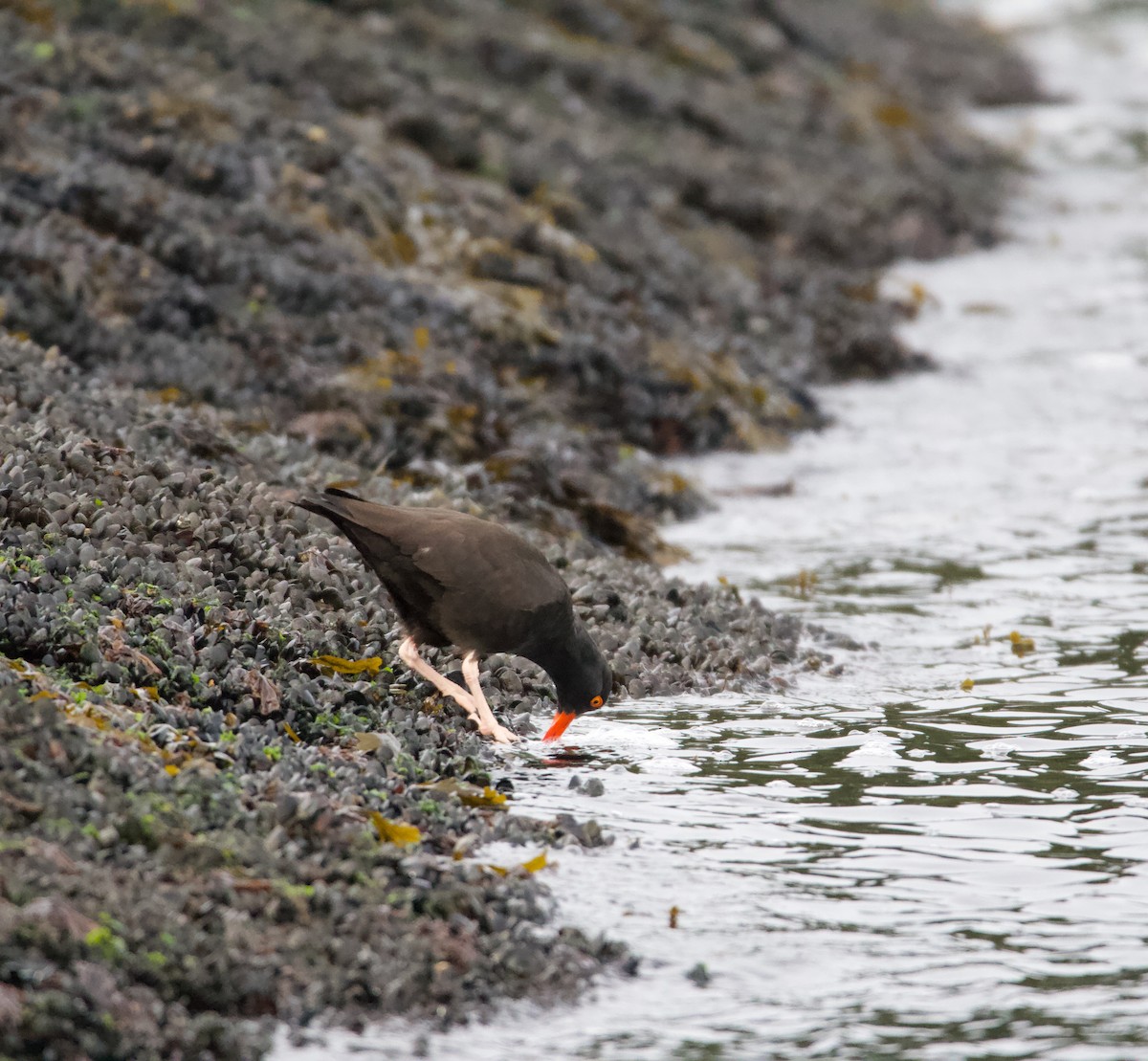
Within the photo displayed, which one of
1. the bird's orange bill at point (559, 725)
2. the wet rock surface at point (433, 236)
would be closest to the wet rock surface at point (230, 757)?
the bird's orange bill at point (559, 725)

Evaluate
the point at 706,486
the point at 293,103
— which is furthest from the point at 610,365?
the point at 293,103

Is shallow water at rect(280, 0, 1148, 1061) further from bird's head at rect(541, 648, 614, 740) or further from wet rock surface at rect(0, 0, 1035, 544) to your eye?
wet rock surface at rect(0, 0, 1035, 544)

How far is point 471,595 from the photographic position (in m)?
7.18

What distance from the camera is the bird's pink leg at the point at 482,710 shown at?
7.26 metres

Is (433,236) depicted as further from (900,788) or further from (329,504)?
(900,788)

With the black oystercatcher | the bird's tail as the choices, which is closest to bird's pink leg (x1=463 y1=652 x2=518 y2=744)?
the black oystercatcher

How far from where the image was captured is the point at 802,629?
9.55 m

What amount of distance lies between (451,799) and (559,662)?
1377 millimetres

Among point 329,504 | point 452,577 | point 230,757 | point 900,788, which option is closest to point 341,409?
point 329,504

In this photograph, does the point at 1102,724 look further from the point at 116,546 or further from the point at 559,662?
the point at 116,546

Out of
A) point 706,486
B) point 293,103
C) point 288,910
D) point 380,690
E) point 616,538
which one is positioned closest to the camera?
point 288,910

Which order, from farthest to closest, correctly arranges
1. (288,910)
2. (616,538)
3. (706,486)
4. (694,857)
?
(706,486) → (616,538) → (694,857) → (288,910)

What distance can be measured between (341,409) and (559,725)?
4909mm

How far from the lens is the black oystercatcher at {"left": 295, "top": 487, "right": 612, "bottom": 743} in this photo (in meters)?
7.16
